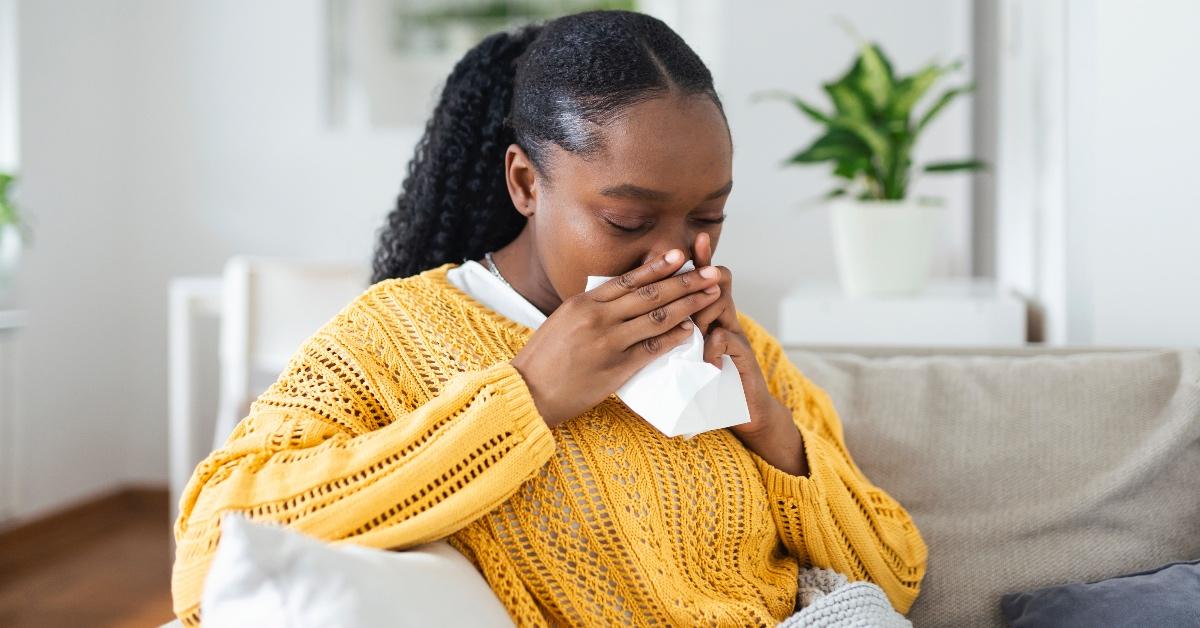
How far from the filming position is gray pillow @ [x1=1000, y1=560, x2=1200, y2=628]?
45.6 inches

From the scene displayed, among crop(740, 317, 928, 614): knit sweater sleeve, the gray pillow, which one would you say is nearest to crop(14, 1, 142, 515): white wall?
crop(740, 317, 928, 614): knit sweater sleeve

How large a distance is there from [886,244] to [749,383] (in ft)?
4.00

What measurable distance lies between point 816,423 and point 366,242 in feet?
8.71

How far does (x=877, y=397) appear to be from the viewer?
148 centimetres

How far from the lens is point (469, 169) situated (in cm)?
134

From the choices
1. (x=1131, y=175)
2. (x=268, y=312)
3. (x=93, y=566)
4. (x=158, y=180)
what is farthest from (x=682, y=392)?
(x=158, y=180)

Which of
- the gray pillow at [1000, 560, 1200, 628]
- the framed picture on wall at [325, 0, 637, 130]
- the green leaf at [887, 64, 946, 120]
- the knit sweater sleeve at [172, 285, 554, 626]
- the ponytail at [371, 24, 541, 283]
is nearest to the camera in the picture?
the knit sweater sleeve at [172, 285, 554, 626]

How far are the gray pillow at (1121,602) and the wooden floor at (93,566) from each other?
6.91 ft

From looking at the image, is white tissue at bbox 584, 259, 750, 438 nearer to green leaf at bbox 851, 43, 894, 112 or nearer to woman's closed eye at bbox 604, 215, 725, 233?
woman's closed eye at bbox 604, 215, 725, 233

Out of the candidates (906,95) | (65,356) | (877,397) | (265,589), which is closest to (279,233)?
(65,356)

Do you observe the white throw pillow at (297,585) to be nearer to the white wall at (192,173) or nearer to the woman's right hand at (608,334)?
the woman's right hand at (608,334)

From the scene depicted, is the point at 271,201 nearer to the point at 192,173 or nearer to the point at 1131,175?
the point at 192,173

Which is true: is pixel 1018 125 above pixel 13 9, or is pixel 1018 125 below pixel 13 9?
below

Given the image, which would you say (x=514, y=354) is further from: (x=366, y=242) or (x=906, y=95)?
(x=366, y=242)
